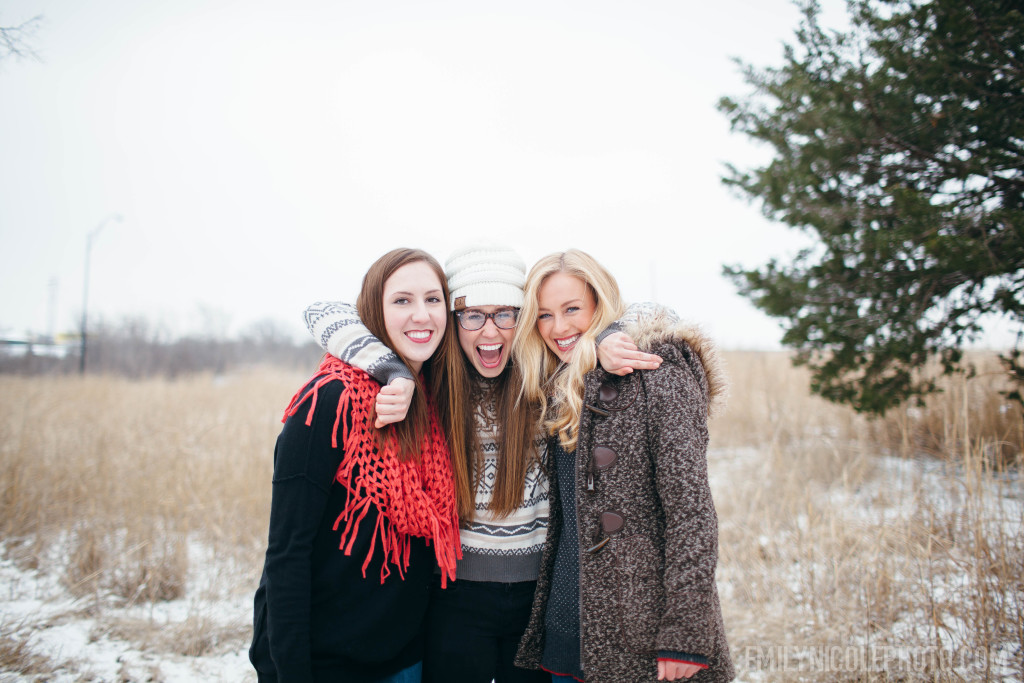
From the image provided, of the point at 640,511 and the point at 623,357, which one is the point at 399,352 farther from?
the point at 640,511

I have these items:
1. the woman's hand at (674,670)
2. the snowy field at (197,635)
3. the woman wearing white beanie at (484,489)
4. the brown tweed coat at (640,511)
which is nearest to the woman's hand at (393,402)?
the woman wearing white beanie at (484,489)

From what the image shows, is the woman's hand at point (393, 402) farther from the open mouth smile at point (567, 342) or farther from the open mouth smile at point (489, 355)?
the open mouth smile at point (567, 342)

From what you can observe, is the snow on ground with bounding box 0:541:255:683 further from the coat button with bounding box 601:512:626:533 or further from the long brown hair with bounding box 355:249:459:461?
→ the coat button with bounding box 601:512:626:533

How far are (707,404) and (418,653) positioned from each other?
1297 mm

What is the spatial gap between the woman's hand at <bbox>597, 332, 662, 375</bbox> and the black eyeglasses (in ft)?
1.64

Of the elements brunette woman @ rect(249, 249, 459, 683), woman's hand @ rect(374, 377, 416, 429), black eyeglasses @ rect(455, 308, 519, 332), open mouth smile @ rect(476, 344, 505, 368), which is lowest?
brunette woman @ rect(249, 249, 459, 683)

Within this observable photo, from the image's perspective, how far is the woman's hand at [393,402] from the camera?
164cm

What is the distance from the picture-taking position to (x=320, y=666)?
1.59m

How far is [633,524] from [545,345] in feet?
2.46

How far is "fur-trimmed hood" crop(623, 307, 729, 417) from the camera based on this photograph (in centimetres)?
170

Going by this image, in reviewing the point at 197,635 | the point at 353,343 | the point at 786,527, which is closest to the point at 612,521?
the point at 353,343

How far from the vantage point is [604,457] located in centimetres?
160

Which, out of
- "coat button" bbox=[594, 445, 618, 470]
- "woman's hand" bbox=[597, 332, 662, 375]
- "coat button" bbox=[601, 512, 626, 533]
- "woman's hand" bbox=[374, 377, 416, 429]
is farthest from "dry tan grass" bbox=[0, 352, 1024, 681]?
"woman's hand" bbox=[374, 377, 416, 429]

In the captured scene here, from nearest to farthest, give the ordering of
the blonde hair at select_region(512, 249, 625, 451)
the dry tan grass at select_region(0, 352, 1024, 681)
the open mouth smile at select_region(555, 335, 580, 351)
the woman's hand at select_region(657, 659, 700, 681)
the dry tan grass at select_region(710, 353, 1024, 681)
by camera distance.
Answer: the woman's hand at select_region(657, 659, 700, 681), the blonde hair at select_region(512, 249, 625, 451), the open mouth smile at select_region(555, 335, 580, 351), the dry tan grass at select_region(710, 353, 1024, 681), the dry tan grass at select_region(0, 352, 1024, 681)
